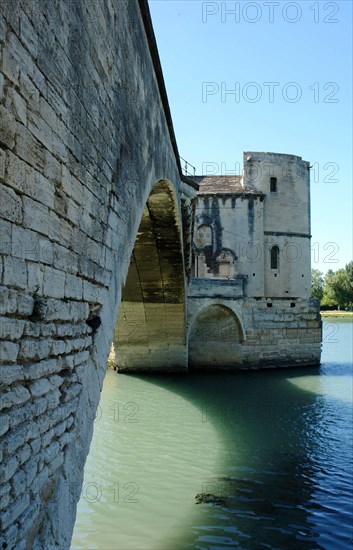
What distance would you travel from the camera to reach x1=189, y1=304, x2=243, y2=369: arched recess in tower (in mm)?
17984

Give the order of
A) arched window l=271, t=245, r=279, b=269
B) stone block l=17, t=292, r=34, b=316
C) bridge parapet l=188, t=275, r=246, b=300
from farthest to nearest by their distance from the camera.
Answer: arched window l=271, t=245, r=279, b=269 < bridge parapet l=188, t=275, r=246, b=300 < stone block l=17, t=292, r=34, b=316

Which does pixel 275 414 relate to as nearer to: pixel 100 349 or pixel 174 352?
pixel 174 352

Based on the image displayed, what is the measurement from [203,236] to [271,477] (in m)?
14.6

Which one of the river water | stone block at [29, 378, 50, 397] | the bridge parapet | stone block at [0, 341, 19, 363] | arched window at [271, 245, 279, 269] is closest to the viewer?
stone block at [0, 341, 19, 363]

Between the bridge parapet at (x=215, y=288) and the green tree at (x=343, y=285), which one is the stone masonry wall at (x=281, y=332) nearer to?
Result: the bridge parapet at (x=215, y=288)

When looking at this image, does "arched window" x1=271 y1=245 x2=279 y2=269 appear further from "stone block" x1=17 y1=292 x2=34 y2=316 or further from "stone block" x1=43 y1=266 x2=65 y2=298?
"stone block" x1=17 y1=292 x2=34 y2=316

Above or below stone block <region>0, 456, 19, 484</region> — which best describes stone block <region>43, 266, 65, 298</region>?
→ above

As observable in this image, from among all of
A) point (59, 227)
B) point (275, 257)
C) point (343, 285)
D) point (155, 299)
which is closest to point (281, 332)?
point (275, 257)

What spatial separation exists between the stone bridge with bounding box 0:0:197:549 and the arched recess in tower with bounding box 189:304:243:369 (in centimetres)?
1292

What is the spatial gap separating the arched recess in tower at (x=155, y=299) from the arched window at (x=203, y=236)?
5716mm

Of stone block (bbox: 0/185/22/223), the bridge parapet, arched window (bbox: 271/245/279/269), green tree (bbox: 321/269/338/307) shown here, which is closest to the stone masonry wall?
the bridge parapet

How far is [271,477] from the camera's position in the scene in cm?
717

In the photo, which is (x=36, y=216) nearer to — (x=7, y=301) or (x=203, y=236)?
(x=7, y=301)

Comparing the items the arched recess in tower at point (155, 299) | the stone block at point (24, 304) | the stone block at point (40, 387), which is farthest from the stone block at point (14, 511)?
the arched recess in tower at point (155, 299)
